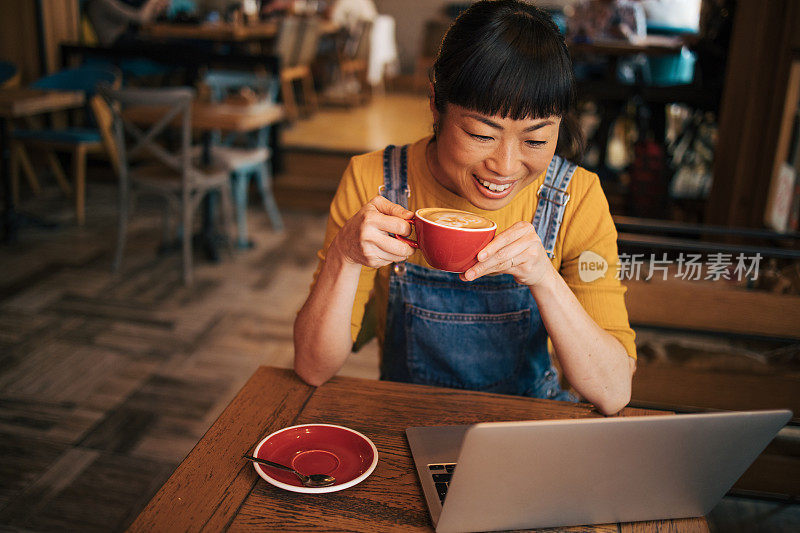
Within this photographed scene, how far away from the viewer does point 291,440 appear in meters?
0.91

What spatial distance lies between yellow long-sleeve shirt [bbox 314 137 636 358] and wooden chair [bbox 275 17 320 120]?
509 cm

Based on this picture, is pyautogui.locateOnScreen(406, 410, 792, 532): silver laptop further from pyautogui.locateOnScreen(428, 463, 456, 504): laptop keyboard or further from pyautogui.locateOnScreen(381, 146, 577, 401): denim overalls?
pyautogui.locateOnScreen(381, 146, 577, 401): denim overalls

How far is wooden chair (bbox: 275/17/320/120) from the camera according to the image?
606 centimetres

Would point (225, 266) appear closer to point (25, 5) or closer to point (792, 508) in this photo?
point (792, 508)

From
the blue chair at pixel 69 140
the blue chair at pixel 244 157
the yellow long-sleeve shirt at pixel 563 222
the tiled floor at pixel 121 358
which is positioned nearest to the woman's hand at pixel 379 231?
the yellow long-sleeve shirt at pixel 563 222

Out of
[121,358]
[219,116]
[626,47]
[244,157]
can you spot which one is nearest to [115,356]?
[121,358]

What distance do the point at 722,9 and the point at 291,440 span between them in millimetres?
3309

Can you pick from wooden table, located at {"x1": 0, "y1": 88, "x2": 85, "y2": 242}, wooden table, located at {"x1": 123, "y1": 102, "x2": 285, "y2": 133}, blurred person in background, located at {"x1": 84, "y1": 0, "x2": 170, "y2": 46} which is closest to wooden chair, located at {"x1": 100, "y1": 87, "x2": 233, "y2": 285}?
wooden table, located at {"x1": 123, "y1": 102, "x2": 285, "y2": 133}

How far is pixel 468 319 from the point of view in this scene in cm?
121

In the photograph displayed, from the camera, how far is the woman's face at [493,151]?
39.0 inches

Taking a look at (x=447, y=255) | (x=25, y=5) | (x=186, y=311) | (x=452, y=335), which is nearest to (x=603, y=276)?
(x=452, y=335)

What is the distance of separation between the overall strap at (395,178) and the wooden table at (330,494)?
1.15ft

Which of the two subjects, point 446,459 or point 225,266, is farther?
point 225,266

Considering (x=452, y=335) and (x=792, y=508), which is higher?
(x=452, y=335)
